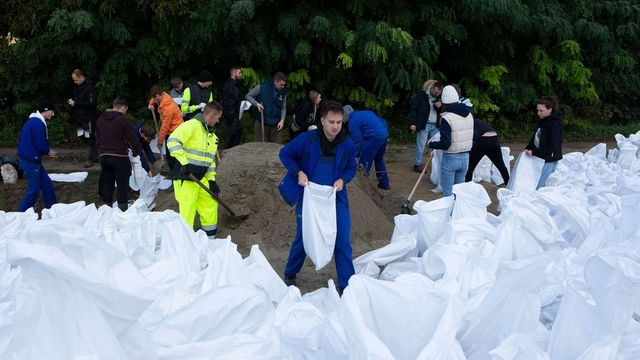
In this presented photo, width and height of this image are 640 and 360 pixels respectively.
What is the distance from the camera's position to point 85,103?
9367 millimetres

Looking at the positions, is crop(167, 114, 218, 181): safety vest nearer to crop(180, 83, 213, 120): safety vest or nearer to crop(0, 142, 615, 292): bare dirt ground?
crop(0, 142, 615, 292): bare dirt ground

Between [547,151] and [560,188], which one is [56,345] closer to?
[560,188]

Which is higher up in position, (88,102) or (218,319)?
(218,319)

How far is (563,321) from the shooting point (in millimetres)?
2736

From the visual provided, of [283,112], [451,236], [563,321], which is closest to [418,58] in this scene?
[283,112]

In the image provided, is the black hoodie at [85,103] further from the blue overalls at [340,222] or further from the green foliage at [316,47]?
the blue overalls at [340,222]

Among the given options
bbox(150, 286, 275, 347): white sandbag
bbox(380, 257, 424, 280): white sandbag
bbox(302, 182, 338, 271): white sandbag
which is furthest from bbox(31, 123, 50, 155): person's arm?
bbox(150, 286, 275, 347): white sandbag

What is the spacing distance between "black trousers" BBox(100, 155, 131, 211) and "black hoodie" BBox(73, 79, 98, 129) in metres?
2.72

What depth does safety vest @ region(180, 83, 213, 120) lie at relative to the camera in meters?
8.38

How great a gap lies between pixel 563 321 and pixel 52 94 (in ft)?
38.7

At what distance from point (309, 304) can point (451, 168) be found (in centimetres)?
404

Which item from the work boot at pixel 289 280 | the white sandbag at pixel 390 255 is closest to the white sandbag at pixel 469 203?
the white sandbag at pixel 390 255

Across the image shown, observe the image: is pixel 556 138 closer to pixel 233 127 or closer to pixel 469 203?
pixel 469 203

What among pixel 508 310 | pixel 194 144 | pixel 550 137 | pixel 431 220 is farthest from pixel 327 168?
pixel 550 137
